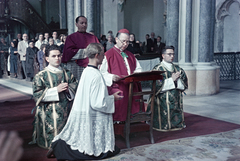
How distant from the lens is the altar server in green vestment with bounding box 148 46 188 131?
456cm

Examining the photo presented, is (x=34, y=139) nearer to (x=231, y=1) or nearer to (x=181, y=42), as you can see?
(x=181, y=42)

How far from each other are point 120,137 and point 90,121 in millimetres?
1263

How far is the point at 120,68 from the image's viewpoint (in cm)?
405

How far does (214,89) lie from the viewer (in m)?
7.83

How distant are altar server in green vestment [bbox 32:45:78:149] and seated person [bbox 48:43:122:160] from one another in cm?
44


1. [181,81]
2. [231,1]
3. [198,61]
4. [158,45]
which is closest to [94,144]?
[181,81]

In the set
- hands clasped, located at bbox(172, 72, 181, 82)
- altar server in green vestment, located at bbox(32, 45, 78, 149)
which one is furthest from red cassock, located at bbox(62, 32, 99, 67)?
hands clasped, located at bbox(172, 72, 181, 82)

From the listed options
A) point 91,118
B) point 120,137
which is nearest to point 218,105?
point 120,137

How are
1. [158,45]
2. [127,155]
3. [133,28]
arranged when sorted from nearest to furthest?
1. [127,155]
2. [158,45]
3. [133,28]

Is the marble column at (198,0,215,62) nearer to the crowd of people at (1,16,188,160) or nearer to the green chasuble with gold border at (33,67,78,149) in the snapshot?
the crowd of people at (1,16,188,160)

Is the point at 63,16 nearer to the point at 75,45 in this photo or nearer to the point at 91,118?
the point at 75,45

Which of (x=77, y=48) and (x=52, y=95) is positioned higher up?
(x=77, y=48)

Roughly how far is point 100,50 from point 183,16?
5221mm

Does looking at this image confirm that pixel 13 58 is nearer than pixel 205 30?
No
